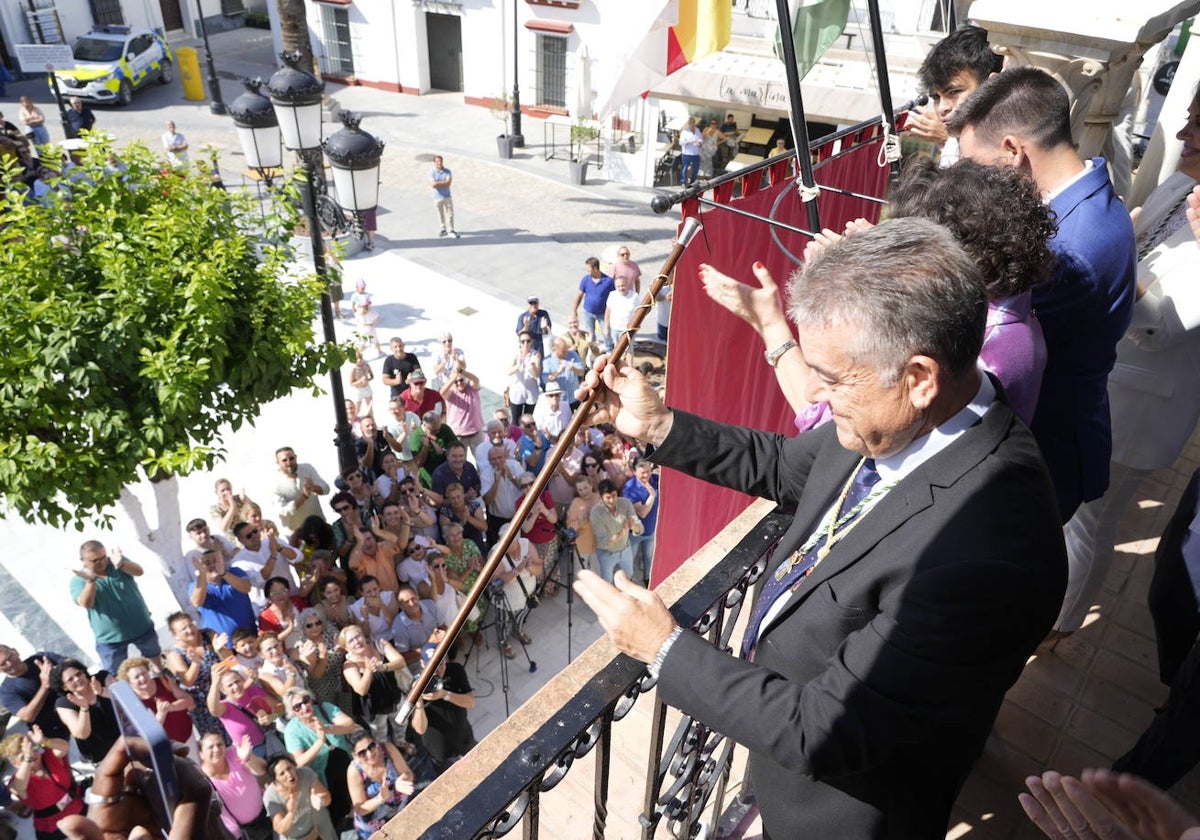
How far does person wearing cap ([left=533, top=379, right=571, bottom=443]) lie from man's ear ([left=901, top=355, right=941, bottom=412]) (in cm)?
715

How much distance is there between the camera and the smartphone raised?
1.48 metres

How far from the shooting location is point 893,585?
1.64 metres

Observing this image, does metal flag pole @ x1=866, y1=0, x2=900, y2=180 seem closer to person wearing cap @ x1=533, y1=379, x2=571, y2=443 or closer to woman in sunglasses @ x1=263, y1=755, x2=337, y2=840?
woman in sunglasses @ x1=263, y1=755, x2=337, y2=840

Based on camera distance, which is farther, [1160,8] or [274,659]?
[274,659]

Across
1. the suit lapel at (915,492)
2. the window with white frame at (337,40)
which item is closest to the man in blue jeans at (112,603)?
the suit lapel at (915,492)

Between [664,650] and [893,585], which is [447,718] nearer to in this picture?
[664,650]

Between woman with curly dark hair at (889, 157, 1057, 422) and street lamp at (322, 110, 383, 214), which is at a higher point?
woman with curly dark hair at (889, 157, 1057, 422)

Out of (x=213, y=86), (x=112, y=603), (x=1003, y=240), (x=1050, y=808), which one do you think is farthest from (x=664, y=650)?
(x=213, y=86)

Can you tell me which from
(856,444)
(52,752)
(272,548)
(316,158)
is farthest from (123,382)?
(856,444)

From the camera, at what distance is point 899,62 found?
672 inches

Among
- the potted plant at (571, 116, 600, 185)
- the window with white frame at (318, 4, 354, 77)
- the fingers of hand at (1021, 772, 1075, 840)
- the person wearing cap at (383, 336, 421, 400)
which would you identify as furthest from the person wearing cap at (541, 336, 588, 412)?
the window with white frame at (318, 4, 354, 77)

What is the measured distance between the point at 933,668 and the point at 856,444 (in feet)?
1.59

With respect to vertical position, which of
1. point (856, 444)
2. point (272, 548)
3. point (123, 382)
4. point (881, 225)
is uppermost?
point (881, 225)

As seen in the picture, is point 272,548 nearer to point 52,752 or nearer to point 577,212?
point 52,752
